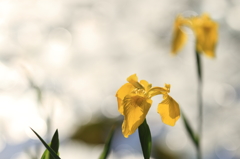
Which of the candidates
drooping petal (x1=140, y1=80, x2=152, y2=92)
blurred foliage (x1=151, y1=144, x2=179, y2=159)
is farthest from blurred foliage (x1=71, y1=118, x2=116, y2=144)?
drooping petal (x1=140, y1=80, x2=152, y2=92)

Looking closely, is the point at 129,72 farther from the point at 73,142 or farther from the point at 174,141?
the point at 73,142

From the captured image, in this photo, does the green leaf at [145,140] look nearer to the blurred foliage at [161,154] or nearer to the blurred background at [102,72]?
the blurred background at [102,72]

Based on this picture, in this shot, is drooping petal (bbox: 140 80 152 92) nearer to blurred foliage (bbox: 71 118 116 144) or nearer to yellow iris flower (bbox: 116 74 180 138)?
yellow iris flower (bbox: 116 74 180 138)

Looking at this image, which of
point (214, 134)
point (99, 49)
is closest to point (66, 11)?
point (99, 49)

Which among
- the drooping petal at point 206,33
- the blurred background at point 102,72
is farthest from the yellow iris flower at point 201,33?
the blurred background at point 102,72

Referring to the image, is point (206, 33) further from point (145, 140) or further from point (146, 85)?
point (145, 140)

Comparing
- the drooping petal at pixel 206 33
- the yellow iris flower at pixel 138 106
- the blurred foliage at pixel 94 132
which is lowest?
the blurred foliage at pixel 94 132

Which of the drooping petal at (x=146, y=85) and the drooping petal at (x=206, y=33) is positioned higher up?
the drooping petal at (x=146, y=85)
